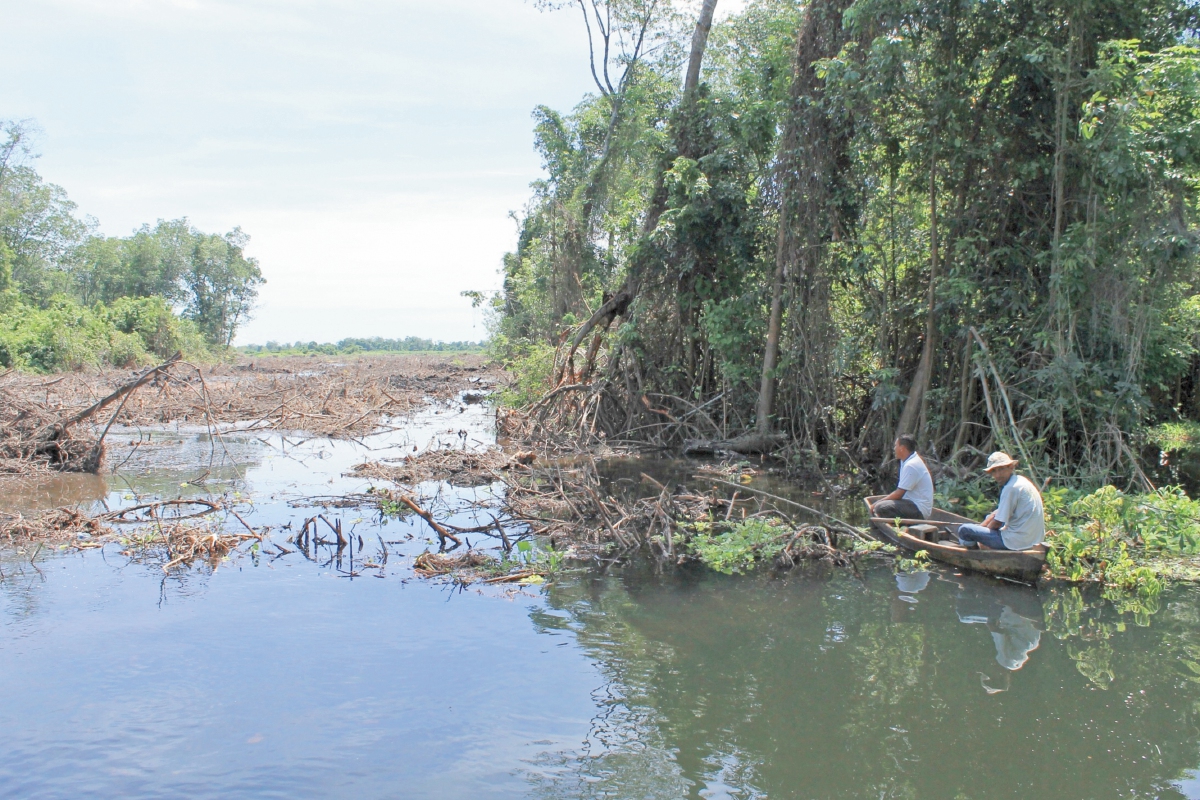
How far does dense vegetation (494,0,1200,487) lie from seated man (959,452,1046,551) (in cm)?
276

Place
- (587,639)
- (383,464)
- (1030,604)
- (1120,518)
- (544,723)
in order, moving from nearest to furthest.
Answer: (544,723) → (587,639) → (1030,604) → (1120,518) → (383,464)

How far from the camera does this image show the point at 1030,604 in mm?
8125

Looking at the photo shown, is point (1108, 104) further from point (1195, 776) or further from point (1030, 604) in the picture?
point (1195, 776)

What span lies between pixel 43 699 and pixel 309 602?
7.94 feet

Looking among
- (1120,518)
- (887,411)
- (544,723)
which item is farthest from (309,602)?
(887,411)

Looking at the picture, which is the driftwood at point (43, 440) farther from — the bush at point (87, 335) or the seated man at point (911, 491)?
the bush at point (87, 335)

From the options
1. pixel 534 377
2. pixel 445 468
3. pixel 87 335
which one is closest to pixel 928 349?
pixel 445 468

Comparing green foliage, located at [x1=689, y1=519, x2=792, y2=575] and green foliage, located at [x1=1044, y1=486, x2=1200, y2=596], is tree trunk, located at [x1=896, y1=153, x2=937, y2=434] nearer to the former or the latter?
green foliage, located at [x1=1044, y1=486, x2=1200, y2=596]

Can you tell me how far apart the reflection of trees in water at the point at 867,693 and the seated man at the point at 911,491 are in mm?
1259

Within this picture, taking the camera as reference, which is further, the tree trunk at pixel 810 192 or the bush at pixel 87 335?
the bush at pixel 87 335

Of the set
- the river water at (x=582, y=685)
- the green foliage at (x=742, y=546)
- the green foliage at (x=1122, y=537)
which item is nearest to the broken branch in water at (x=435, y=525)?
the river water at (x=582, y=685)

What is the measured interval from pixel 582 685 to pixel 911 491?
520 centimetres

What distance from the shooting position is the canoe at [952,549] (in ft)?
27.4

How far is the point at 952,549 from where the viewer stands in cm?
882
